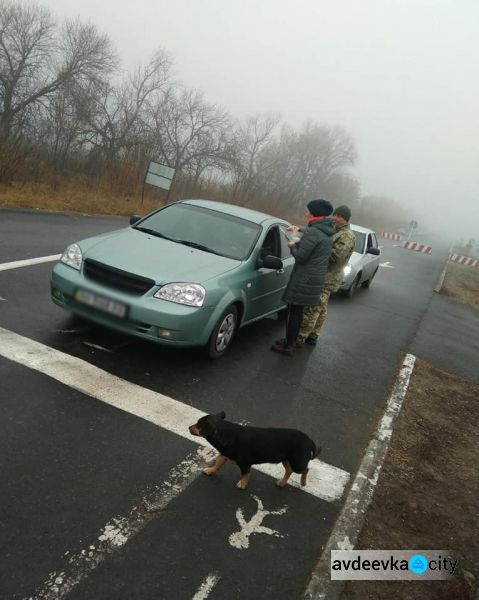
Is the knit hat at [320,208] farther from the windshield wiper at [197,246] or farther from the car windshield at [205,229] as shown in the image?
the windshield wiper at [197,246]

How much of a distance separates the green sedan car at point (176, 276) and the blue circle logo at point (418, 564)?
270 centimetres

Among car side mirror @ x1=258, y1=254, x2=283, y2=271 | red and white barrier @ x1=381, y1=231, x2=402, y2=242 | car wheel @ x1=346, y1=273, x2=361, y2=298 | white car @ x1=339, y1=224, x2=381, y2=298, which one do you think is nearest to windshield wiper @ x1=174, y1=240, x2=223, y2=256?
car side mirror @ x1=258, y1=254, x2=283, y2=271

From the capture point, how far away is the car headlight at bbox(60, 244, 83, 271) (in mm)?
5027

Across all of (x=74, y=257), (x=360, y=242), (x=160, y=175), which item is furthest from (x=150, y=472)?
(x=160, y=175)

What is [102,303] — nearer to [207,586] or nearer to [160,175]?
[207,586]

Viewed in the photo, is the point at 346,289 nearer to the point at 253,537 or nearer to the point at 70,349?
the point at 70,349

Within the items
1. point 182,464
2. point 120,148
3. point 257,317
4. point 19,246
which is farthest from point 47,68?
point 182,464

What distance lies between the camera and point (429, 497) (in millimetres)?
3801

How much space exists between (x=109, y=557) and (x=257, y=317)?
4103 mm

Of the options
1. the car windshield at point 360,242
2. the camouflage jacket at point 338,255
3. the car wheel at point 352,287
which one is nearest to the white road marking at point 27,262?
the camouflage jacket at point 338,255

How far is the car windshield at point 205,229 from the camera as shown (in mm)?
5771

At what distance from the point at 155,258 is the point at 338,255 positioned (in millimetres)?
2684

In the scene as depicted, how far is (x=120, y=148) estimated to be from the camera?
27.7 m

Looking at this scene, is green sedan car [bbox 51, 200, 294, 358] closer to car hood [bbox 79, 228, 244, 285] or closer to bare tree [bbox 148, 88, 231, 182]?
car hood [bbox 79, 228, 244, 285]
